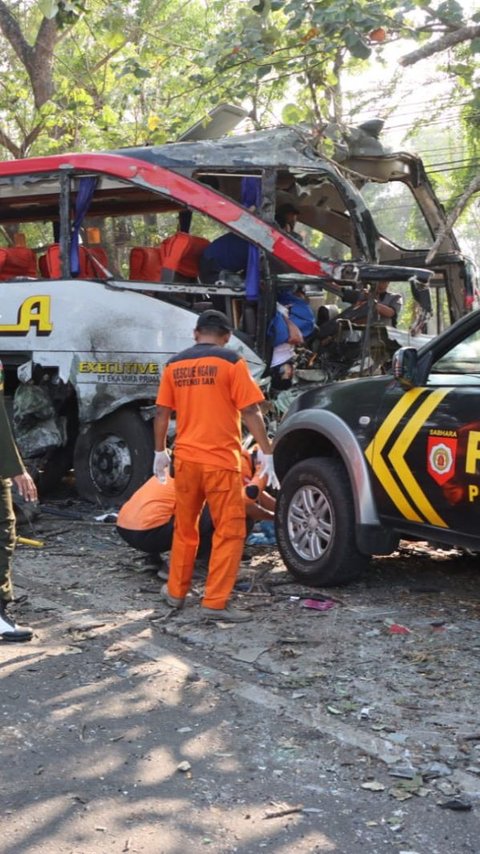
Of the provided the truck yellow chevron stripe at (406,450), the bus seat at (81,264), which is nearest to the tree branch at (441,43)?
the truck yellow chevron stripe at (406,450)

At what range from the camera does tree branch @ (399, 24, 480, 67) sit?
21.5 feet

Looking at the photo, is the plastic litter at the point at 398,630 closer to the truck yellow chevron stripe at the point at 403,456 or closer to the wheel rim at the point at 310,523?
the truck yellow chevron stripe at the point at 403,456

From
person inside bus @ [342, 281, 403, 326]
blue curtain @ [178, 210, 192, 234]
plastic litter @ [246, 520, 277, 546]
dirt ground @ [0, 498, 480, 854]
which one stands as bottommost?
dirt ground @ [0, 498, 480, 854]

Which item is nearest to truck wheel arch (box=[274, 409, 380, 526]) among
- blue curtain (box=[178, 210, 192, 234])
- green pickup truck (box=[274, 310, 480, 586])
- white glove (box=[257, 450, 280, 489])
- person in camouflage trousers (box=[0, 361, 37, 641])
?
green pickup truck (box=[274, 310, 480, 586])

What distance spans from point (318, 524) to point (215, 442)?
37.0 inches

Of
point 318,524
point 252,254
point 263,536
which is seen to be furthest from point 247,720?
point 252,254

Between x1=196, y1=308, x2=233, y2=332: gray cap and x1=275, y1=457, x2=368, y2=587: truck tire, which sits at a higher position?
x1=196, y1=308, x2=233, y2=332: gray cap

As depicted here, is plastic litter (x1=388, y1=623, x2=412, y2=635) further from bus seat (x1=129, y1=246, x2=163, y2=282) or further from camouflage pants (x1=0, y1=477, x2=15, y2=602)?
bus seat (x1=129, y1=246, x2=163, y2=282)

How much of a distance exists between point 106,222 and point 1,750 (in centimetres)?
766

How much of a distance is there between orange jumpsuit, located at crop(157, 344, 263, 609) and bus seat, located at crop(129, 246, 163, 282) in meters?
3.59

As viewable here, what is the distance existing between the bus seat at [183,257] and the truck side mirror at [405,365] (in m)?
3.47

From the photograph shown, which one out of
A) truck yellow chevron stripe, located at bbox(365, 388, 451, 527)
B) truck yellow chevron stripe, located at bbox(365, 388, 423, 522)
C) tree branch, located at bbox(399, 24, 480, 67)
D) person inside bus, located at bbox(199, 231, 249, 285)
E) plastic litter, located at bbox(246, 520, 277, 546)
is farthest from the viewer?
person inside bus, located at bbox(199, 231, 249, 285)

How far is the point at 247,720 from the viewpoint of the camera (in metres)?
4.00

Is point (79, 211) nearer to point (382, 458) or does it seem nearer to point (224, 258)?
point (224, 258)
